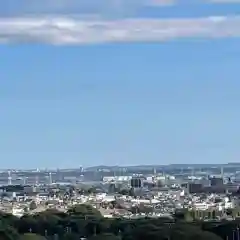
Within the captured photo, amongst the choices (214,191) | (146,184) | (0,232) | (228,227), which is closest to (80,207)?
(228,227)

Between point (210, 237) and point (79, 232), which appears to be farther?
point (79, 232)

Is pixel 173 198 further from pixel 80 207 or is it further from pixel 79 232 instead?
pixel 79 232

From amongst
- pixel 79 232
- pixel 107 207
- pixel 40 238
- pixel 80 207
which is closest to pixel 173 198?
pixel 107 207

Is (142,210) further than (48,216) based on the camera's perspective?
Yes

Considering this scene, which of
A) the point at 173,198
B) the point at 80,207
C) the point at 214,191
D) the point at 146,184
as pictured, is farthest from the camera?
the point at 146,184

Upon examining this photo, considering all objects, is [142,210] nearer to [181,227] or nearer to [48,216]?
[48,216]

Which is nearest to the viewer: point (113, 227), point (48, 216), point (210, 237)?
point (210, 237)

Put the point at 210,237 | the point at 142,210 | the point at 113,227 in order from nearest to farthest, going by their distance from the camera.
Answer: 1. the point at 210,237
2. the point at 113,227
3. the point at 142,210
